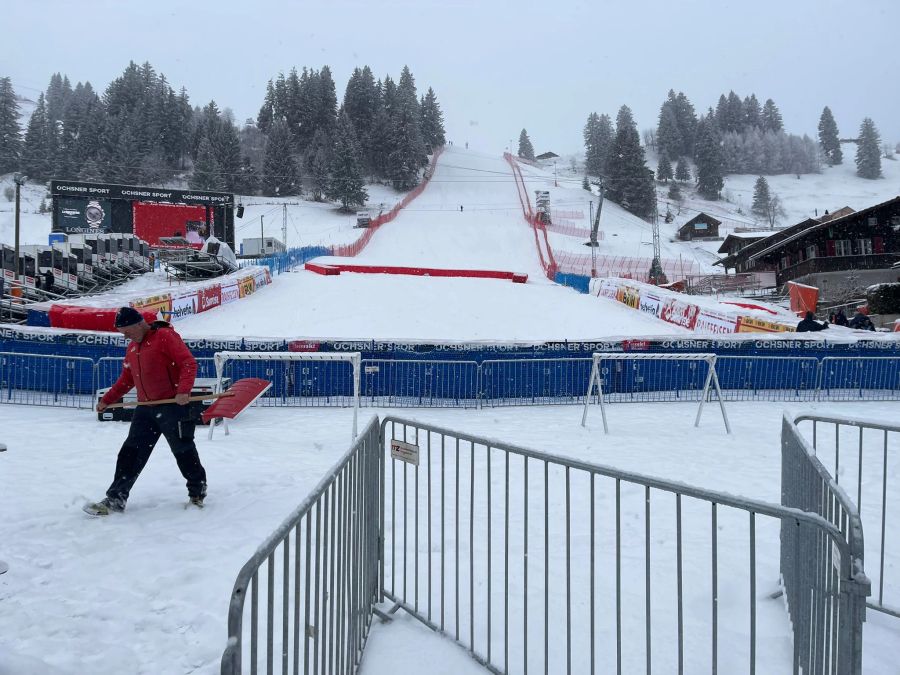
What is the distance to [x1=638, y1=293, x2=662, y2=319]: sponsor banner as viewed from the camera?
2733 cm

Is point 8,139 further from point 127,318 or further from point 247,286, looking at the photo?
point 127,318

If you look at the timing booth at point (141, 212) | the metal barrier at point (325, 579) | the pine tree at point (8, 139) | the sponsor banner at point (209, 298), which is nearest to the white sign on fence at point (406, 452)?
the metal barrier at point (325, 579)

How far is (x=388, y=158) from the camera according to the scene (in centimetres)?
9919

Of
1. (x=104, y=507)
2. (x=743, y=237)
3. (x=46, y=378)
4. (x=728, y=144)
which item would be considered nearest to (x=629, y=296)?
(x=46, y=378)

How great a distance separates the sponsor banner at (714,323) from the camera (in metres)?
21.4

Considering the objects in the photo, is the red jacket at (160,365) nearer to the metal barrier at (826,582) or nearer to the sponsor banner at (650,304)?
the metal barrier at (826,582)

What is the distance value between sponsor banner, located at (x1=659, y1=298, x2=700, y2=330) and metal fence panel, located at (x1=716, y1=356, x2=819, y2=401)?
940 cm

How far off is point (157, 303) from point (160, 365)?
1785cm

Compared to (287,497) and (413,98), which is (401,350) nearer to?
(287,497)

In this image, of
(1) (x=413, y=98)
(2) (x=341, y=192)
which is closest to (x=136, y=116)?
(2) (x=341, y=192)

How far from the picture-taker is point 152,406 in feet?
17.9

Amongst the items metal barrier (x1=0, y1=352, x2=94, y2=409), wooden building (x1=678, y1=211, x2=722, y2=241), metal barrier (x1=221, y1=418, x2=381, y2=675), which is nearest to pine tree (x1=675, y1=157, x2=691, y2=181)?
wooden building (x1=678, y1=211, x2=722, y2=241)

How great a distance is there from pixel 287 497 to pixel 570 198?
9779 cm

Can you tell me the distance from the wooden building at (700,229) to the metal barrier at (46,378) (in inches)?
3343
